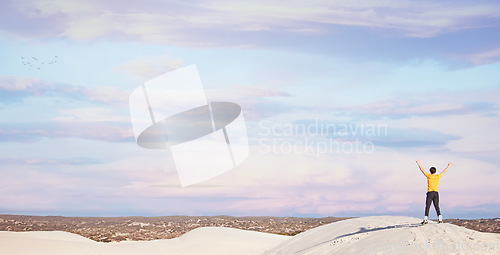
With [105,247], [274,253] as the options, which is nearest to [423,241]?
[274,253]

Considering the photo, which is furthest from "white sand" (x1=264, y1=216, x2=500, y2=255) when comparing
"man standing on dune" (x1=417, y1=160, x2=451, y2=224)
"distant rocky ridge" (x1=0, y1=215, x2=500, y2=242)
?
"distant rocky ridge" (x1=0, y1=215, x2=500, y2=242)

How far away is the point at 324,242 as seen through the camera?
19.0m

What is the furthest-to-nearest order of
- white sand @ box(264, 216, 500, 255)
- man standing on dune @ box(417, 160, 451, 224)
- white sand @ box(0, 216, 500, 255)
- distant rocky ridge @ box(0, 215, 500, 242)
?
distant rocky ridge @ box(0, 215, 500, 242)
man standing on dune @ box(417, 160, 451, 224)
white sand @ box(0, 216, 500, 255)
white sand @ box(264, 216, 500, 255)

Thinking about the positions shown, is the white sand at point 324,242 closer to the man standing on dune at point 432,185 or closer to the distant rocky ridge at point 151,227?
the man standing on dune at point 432,185

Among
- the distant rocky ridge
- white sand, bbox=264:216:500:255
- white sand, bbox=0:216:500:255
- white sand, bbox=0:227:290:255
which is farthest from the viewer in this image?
the distant rocky ridge

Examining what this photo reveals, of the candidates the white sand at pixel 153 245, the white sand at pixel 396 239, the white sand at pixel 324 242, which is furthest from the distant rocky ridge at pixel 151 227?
the white sand at pixel 396 239

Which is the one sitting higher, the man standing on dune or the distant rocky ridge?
the man standing on dune

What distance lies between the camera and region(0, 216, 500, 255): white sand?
1473cm

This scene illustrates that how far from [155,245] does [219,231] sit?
536 cm

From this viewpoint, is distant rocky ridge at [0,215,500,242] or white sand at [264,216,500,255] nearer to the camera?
white sand at [264,216,500,255]

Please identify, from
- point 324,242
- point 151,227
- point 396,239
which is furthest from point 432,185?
point 151,227

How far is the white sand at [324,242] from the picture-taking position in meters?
14.7

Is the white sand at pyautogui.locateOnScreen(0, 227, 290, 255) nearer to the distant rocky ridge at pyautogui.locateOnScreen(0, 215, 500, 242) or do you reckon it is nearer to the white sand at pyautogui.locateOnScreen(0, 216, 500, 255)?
the white sand at pyautogui.locateOnScreen(0, 216, 500, 255)

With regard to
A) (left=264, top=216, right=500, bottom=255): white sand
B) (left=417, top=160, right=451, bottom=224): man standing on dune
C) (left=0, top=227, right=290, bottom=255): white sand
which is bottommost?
(left=0, top=227, right=290, bottom=255): white sand
